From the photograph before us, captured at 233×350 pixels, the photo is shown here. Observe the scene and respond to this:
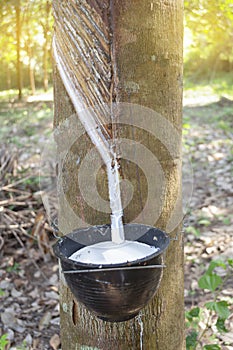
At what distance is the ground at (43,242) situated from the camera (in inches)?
107

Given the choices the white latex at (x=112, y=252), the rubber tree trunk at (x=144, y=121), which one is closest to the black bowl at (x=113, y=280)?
the white latex at (x=112, y=252)

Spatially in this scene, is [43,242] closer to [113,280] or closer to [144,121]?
[144,121]

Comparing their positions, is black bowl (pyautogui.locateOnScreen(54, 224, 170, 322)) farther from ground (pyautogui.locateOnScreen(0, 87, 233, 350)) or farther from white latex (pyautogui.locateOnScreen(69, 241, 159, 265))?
ground (pyautogui.locateOnScreen(0, 87, 233, 350))

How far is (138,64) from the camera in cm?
147

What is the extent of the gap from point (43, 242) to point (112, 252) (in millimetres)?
2380

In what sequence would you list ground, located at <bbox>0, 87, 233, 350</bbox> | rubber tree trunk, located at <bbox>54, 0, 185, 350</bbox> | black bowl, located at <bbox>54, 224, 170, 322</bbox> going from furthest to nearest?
ground, located at <bbox>0, 87, 233, 350</bbox> → rubber tree trunk, located at <bbox>54, 0, 185, 350</bbox> → black bowl, located at <bbox>54, 224, 170, 322</bbox>

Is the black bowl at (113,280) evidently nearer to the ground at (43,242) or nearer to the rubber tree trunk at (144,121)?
the rubber tree trunk at (144,121)

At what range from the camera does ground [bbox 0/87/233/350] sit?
271cm

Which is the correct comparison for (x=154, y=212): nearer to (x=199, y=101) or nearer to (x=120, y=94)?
(x=120, y=94)

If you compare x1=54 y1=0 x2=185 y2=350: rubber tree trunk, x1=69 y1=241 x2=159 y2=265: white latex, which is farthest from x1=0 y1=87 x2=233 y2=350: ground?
x1=69 y1=241 x2=159 y2=265: white latex

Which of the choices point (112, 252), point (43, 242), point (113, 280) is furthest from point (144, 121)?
point (43, 242)

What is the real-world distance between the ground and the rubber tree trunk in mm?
235

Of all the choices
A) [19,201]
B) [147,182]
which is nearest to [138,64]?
[147,182]

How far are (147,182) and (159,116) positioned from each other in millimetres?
237
